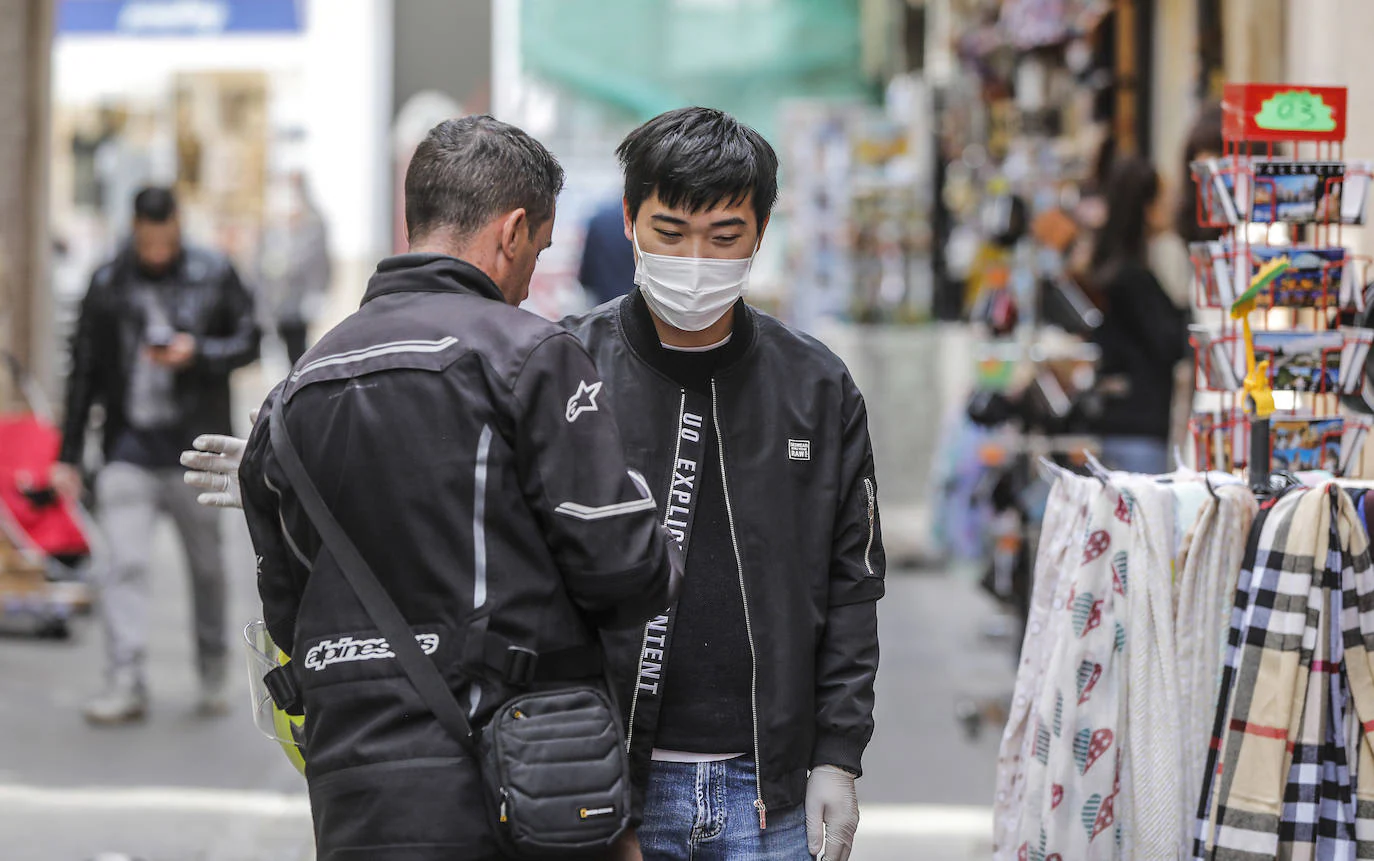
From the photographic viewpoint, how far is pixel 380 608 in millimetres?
2525

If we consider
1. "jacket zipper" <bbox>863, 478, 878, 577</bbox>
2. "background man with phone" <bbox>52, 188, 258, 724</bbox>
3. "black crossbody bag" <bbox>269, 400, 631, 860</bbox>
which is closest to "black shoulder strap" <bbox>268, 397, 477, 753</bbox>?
"black crossbody bag" <bbox>269, 400, 631, 860</bbox>

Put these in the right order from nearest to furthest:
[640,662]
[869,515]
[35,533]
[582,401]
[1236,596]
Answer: [582,401] < [640,662] < [869,515] < [1236,596] < [35,533]

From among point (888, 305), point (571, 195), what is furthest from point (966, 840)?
point (571, 195)

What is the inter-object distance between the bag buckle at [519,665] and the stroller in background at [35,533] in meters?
6.78

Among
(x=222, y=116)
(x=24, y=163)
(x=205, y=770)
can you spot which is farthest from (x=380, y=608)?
(x=222, y=116)

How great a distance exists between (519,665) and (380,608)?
0.68 feet

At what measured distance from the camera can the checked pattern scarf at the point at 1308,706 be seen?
10.4 ft

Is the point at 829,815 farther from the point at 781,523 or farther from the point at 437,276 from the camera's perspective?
the point at 437,276

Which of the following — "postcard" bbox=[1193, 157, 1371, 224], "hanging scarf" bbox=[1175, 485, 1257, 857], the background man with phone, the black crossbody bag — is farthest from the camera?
the background man with phone

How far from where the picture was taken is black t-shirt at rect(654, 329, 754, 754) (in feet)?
9.78

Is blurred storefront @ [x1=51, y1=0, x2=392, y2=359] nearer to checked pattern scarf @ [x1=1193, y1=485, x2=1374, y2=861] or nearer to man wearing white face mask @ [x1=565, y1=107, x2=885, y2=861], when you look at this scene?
man wearing white face mask @ [x1=565, y1=107, x2=885, y2=861]

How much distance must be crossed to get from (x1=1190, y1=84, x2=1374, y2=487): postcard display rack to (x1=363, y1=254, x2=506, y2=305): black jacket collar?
5.21ft

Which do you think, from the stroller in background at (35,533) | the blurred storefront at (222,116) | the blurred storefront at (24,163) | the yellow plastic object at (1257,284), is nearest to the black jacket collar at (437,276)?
the yellow plastic object at (1257,284)

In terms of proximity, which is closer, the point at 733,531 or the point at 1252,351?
the point at 733,531
